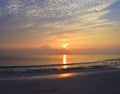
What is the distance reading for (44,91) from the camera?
1459 cm

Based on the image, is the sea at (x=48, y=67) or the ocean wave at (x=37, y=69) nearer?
the ocean wave at (x=37, y=69)

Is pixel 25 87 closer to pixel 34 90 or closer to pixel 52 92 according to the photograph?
pixel 34 90

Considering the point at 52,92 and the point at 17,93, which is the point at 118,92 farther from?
the point at 17,93

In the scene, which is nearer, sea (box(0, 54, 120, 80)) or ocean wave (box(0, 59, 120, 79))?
ocean wave (box(0, 59, 120, 79))

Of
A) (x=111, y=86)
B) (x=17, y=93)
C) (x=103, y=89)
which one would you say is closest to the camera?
(x=17, y=93)

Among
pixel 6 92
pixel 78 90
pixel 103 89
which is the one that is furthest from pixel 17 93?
pixel 103 89

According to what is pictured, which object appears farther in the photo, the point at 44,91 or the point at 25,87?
the point at 25,87

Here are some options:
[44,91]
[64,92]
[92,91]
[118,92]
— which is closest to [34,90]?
[44,91]

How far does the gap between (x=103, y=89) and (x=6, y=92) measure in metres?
4.99

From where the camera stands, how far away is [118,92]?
14086 millimetres

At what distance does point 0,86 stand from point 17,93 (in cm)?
263

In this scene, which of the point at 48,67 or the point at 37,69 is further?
the point at 48,67

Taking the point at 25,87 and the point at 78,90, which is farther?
the point at 25,87

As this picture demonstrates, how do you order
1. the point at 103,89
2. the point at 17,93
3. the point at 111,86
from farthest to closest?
the point at 111,86 → the point at 103,89 → the point at 17,93
